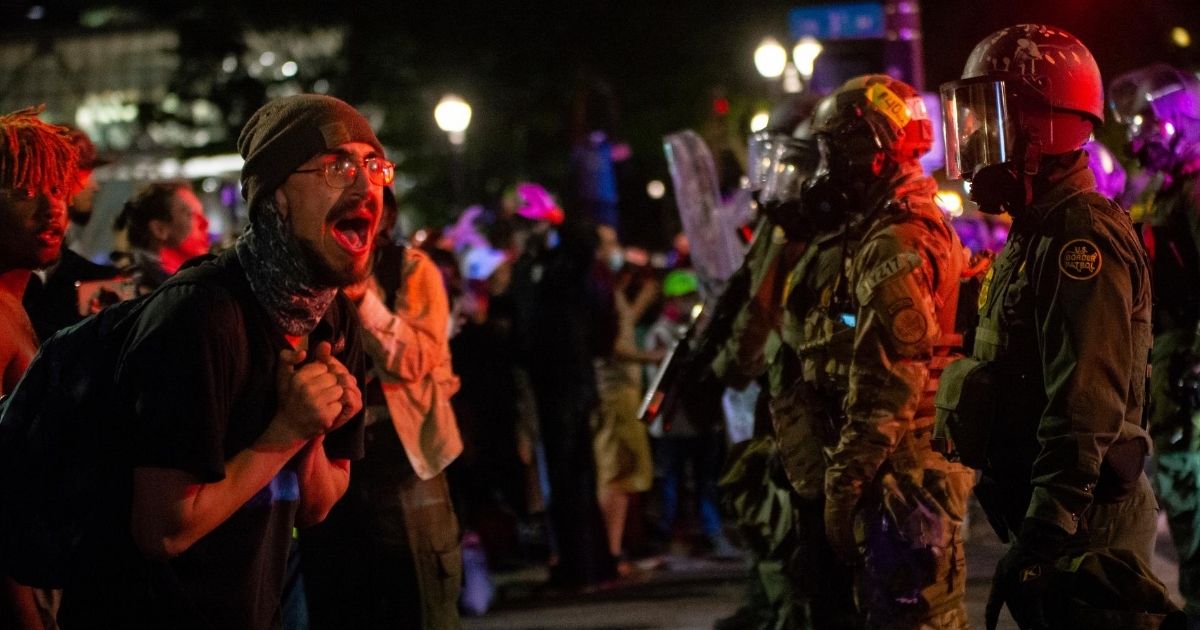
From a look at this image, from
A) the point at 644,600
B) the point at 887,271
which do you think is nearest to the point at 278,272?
the point at 887,271

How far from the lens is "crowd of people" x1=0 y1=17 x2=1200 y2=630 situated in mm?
3207

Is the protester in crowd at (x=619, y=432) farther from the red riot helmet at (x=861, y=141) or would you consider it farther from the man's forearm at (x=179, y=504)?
the man's forearm at (x=179, y=504)

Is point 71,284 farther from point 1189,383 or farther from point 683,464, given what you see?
point 683,464

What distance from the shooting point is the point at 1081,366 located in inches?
153

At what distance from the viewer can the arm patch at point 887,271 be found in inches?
213

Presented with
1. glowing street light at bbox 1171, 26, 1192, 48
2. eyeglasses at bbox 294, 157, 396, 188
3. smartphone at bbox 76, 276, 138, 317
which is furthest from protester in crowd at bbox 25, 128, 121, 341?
glowing street light at bbox 1171, 26, 1192, 48

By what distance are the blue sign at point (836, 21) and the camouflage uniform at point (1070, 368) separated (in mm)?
15784

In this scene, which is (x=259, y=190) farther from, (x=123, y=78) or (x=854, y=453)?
(x=123, y=78)

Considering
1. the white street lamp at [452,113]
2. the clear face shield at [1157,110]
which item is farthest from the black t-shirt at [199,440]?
the white street lamp at [452,113]

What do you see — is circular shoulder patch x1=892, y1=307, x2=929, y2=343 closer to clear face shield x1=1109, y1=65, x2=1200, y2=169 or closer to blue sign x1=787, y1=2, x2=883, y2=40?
clear face shield x1=1109, y1=65, x2=1200, y2=169

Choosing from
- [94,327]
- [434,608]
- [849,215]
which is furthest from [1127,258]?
[434,608]

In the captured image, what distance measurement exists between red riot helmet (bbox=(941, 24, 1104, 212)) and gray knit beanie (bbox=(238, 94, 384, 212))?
200 centimetres

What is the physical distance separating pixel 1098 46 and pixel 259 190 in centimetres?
2353

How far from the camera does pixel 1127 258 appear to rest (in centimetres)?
406
